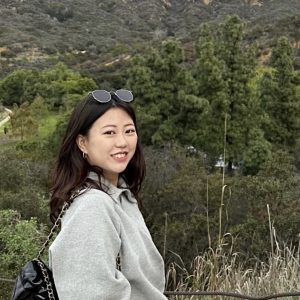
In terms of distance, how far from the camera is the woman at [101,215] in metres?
1.04

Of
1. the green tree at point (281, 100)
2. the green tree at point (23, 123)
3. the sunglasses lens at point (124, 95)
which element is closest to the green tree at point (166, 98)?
the green tree at point (281, 100)

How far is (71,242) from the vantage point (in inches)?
41.0

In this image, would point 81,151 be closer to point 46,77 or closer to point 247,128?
point 247,128

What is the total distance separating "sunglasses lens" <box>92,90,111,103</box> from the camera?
1216mm

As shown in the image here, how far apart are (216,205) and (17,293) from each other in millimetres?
8896

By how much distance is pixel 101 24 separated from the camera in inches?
2296

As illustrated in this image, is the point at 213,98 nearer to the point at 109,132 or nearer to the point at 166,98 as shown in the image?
→ the point at 166,98

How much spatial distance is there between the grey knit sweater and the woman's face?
0.10 metres

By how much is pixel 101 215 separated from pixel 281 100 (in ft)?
52.5

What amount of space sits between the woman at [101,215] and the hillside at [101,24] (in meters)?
37.4

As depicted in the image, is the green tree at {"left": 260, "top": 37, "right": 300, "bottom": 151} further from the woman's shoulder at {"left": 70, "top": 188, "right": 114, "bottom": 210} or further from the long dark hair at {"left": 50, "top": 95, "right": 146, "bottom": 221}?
the woman's shoulder at {"left": 70, "top": 188, "right": 114, "bottom": 210}

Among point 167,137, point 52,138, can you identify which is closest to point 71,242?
point 167,137

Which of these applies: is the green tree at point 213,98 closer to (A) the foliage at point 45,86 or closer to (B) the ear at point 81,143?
(A) the foliage at point 45,86

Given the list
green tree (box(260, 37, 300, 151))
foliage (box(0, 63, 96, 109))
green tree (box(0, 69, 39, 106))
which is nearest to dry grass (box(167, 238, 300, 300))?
green tree (box(260, 37, 300, 151))
